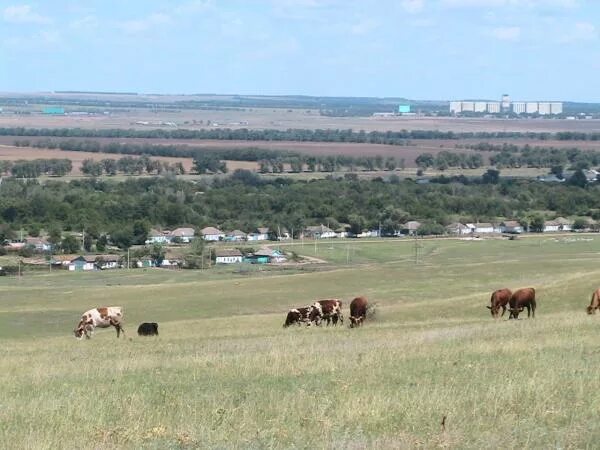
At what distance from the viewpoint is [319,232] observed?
346 ft

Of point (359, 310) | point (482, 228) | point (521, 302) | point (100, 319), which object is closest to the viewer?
point (521, 302)

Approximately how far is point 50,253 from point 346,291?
4332 centimetres

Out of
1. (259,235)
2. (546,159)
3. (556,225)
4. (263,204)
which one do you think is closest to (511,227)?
(556,225)

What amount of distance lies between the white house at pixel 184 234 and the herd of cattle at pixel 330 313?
224 feet

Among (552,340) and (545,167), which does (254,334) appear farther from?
(545,167)

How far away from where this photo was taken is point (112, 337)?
2842cm

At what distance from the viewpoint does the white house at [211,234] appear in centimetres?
10036

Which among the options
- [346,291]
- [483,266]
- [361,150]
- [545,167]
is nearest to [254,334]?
[346,291]

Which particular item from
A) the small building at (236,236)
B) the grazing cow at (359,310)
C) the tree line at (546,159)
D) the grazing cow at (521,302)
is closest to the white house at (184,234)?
the small building at (236,236)

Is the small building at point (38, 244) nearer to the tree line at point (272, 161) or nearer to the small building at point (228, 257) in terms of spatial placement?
the small building at point (228, 257)

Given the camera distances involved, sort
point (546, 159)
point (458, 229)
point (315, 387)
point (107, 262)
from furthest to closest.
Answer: point (546, 159)
point (458, 229)
point (107, 262)
point (315, 387)

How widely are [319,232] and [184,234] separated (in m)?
12.9

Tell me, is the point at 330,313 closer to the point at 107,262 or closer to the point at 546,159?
the point at 107,262

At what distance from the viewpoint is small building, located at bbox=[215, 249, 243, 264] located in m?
82.9
